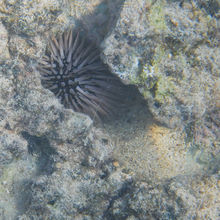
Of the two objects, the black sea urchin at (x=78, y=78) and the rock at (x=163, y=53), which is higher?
the rock at (x=163, y=53)

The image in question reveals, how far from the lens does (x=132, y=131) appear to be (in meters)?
4.20

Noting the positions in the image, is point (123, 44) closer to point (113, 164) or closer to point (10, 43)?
point (10, 43)

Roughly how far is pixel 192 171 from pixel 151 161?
943 mm

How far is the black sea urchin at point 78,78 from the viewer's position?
4.04 metres

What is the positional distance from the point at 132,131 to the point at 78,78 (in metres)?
1.39

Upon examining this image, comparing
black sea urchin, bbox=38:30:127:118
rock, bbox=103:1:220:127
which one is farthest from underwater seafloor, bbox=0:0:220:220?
black sea urchin, bbox=38:30:127:118

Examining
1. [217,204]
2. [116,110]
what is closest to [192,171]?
[217,204]

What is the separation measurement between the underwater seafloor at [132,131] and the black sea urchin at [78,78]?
0.96 feet

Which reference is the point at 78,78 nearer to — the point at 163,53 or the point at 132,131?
the point at 132,131

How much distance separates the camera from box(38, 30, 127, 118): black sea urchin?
13.2 ft

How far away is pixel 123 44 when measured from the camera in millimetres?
3480

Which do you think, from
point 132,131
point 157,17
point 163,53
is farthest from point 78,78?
point 157,17

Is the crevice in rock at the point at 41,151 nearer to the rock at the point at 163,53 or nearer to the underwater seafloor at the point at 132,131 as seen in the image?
the underwater seafloor at the point at 132,131

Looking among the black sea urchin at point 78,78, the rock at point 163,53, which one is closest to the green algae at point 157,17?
the rock at point 163,53
